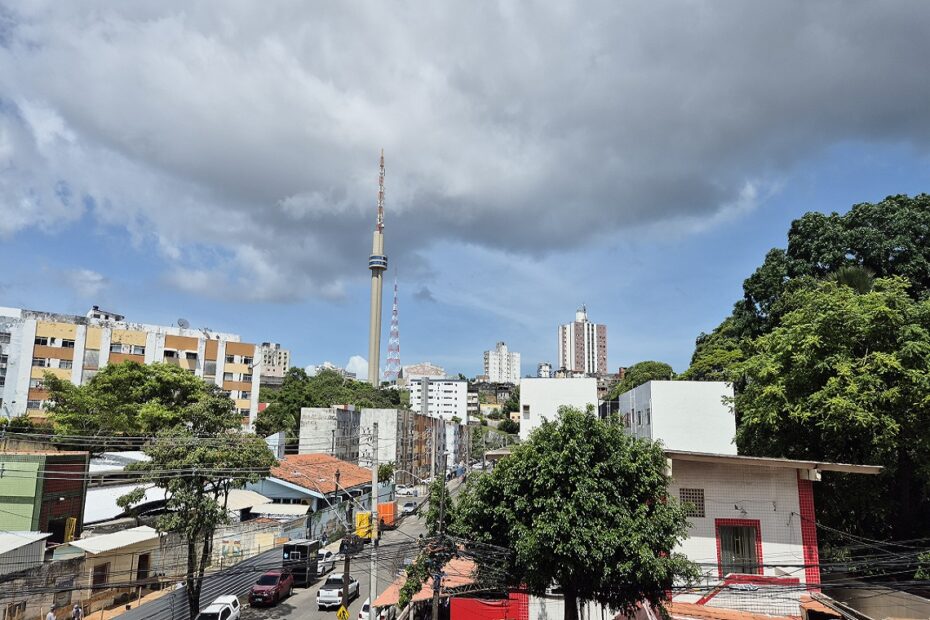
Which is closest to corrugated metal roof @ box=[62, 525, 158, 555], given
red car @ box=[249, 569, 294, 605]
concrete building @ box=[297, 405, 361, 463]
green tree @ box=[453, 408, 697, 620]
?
red car @ box=[249, 569, 294, 605]

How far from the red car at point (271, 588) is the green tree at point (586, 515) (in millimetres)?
16775

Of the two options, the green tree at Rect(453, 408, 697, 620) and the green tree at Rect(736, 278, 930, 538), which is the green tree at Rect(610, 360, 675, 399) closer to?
the green tree at Rect(736, 278, 930, 538)

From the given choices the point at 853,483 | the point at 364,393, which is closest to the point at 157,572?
the point at 853,483

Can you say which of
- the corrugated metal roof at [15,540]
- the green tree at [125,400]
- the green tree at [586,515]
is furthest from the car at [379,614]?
the green tree at [125,400]

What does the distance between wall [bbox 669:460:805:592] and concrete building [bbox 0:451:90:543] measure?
26043 mm

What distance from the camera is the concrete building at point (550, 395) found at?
42.1 meters

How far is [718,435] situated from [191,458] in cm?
2536

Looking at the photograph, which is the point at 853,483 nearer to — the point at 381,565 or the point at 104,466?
the point at 381,565

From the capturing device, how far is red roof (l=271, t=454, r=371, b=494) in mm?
44188

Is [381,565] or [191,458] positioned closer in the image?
[191,458]

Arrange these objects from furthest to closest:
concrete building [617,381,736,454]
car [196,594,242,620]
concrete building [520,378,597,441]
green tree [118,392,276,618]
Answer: concrete building [520,378,597,441] → concrete building [617,381,736,454] → green tree [118,392,276,618] → car [196,594,242,620]

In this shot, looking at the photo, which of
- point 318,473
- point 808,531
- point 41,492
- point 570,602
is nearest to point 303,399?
point 318,473

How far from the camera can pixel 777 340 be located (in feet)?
84.5

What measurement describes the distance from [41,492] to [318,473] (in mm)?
22457
